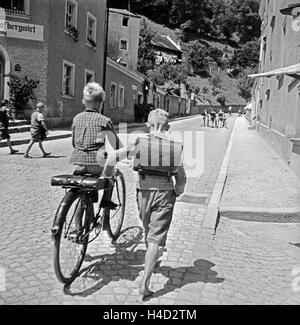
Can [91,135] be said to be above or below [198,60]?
below

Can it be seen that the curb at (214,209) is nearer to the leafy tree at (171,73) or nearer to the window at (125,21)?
the window at (125,21)

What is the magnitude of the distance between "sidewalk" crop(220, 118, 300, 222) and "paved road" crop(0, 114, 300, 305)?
225 mm

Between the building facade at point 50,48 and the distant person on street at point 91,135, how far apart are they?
15138 mm

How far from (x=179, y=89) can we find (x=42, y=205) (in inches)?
2340

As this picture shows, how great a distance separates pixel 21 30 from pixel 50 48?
4.74ft

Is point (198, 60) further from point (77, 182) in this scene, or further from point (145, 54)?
point (77, 182)

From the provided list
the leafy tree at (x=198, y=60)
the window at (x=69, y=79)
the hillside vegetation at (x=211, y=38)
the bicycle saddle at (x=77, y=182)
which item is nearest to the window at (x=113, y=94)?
the window at (x=69, y=79)

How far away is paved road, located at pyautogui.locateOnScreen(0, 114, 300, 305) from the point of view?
11.6ft

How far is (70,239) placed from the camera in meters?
3.65

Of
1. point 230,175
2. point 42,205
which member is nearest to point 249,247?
point 42,205

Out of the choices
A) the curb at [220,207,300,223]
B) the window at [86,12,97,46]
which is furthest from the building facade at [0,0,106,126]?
the curb at [220,207,300,223]

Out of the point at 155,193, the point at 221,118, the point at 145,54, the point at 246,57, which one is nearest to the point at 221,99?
the point at 145,54
